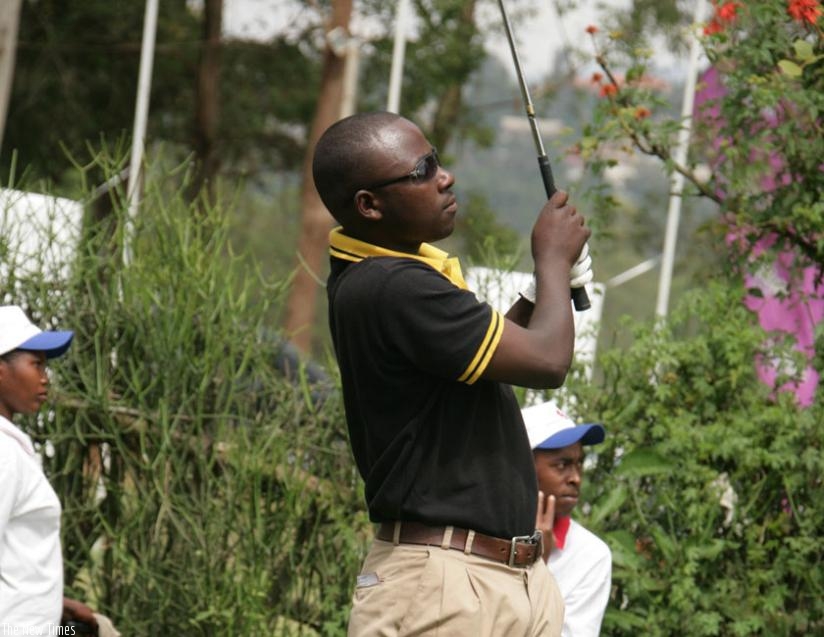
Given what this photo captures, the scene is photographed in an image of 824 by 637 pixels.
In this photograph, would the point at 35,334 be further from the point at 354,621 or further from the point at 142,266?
the point at 354,621

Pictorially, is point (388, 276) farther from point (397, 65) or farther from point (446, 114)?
point (446, 114)

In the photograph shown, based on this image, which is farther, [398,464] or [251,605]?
[251,605]

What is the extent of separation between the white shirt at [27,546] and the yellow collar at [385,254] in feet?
4.78

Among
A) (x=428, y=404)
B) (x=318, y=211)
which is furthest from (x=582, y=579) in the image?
(x=318, y=211)

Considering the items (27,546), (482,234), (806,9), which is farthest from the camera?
(482,234)

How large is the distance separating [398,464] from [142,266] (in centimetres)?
265

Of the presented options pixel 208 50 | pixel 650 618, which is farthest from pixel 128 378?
pixel 208 50

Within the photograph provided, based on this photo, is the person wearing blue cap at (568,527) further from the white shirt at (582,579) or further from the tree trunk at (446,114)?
the tree trunk at (446,114)

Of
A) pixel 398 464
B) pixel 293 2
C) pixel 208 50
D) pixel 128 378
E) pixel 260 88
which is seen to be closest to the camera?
pixel 398 464

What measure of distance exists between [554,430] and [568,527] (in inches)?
11.5

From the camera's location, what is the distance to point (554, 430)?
184 inches

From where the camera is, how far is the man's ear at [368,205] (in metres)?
3.13

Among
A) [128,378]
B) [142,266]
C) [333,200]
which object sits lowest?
[128,378]

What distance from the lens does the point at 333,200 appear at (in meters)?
3.19
